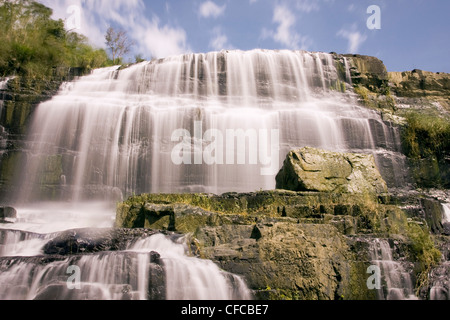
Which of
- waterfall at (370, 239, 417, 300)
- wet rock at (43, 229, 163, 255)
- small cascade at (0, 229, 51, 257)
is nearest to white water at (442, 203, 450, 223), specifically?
waterfall at (370, 239, 417, 300)

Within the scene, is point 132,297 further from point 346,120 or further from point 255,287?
point 346,120

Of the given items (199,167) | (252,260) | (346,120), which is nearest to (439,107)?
(346,120)

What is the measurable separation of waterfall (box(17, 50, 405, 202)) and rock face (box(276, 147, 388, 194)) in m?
4.11

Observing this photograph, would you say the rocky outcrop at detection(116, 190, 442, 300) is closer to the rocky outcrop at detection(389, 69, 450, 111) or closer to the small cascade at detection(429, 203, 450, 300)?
the small cascade at detection(429, 203, 450, 300)

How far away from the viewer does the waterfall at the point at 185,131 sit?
1403 cm

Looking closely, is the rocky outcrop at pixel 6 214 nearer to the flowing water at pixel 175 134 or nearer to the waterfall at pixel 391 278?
the flowing water at pixel 175 134

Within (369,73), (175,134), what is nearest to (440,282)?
(175,134)

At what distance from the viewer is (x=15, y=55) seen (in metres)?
18.0

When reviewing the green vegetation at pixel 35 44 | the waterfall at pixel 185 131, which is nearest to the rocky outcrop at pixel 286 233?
the waterfall at pixel 185 131

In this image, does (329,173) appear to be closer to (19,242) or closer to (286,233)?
(286,233)

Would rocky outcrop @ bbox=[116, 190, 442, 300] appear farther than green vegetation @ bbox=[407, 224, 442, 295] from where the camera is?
No

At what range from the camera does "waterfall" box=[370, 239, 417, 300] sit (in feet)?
23.1

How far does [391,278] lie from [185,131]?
9.36 meters
